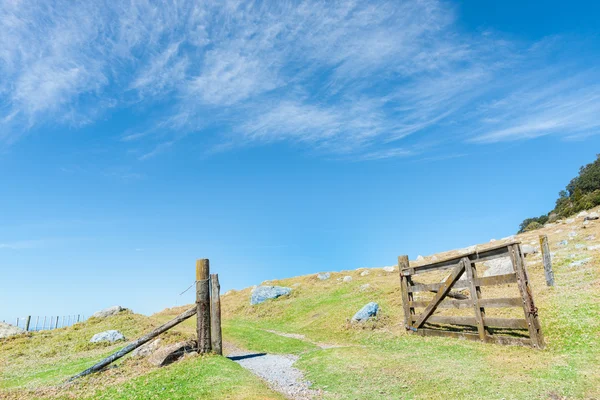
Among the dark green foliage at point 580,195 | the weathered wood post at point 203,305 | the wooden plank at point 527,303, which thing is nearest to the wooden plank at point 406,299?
the wooden plank at point 527,303

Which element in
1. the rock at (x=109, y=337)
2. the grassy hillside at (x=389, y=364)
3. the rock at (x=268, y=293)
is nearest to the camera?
the grassy hillside at (x=389, y=364)

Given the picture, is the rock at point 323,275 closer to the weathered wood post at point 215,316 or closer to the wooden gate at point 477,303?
the wooden gate at point 477,303

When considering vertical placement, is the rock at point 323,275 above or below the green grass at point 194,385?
above

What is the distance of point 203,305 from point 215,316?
0.75 meters

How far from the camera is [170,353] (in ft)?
52.2

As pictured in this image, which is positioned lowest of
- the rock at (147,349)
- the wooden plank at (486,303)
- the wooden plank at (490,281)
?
the rock at (147,349)

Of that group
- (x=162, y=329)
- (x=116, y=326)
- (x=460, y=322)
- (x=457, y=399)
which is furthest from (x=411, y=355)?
(x=116, y=326)

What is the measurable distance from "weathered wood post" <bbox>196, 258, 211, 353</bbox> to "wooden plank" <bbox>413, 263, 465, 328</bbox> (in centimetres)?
1066

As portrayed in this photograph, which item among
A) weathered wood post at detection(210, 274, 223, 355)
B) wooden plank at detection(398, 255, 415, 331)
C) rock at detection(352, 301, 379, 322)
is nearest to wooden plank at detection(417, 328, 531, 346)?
wooden plank at detection(398, 255, 415, 331)

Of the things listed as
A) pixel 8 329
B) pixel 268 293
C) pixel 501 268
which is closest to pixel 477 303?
pixel 501 268

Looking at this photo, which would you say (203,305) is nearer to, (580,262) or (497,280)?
(497,280)

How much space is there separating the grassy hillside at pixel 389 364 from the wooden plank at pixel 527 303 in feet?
1.46

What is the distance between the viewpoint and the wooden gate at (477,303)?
14.5 m

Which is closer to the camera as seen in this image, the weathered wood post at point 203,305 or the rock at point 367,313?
the weathered wood post at point 203,305
